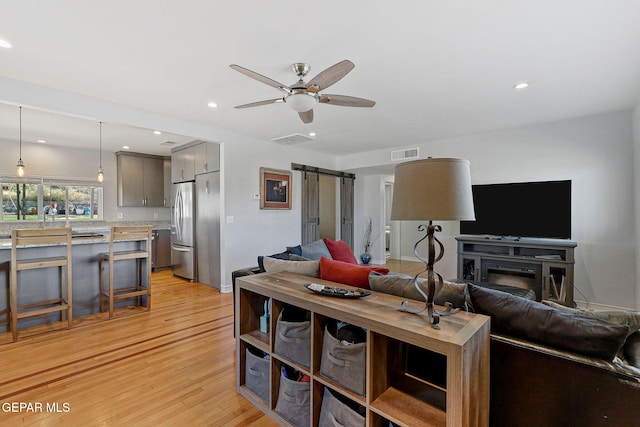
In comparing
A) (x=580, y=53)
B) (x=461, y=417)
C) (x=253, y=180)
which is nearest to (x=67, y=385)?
(x=461, y=417)

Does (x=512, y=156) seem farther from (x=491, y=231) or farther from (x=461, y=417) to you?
(x=461, y=417)

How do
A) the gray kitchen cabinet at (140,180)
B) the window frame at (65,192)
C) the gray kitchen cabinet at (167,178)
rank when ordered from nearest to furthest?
the window frame at (65,192) < the gray kitchen cabinet at (140,180) < the gray kitchen cabinet at (167,178)

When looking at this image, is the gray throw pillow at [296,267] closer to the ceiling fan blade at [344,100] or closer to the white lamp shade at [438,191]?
the white lamp shade at [438,191]

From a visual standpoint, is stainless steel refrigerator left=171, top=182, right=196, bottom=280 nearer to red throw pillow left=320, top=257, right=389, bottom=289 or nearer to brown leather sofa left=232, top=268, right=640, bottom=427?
red throw pillow left=320, top=257, right=389, bottom=289

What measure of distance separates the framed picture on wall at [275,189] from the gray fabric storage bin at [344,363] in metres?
3.74

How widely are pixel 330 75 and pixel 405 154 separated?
12.3 ft

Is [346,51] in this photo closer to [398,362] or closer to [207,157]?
[398,362]

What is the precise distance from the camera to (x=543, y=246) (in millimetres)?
3807

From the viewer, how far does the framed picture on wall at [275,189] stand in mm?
5035

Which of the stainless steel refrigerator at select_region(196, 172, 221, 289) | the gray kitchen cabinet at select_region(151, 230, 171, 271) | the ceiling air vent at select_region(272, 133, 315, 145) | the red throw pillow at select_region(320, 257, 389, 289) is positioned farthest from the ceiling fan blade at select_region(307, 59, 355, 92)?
the gray kitchen cabinet at select_region(151, 230, 171, 271)

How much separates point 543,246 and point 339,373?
365 centimetres

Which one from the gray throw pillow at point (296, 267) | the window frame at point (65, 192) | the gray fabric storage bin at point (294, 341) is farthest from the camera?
the window frame at point (65, 192)

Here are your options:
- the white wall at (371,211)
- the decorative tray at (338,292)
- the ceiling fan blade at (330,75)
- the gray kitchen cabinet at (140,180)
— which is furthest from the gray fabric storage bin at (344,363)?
the gray kitchen cabinet at (140,180)

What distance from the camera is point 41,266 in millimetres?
2938
